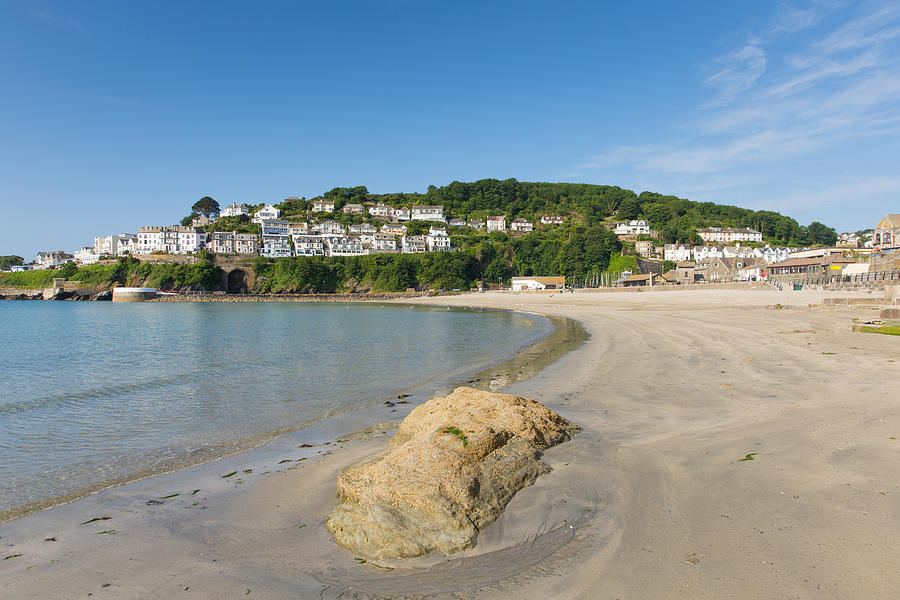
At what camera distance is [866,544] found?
3174 mm

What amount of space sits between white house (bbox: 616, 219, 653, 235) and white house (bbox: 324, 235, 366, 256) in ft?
260

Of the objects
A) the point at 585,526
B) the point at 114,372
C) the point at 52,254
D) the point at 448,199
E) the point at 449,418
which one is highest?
the point at 448,199

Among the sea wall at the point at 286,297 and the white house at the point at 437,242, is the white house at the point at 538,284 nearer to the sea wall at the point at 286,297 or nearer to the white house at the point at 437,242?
the sea wall at the point at 286,297

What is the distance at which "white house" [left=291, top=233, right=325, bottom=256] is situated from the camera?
133000mm

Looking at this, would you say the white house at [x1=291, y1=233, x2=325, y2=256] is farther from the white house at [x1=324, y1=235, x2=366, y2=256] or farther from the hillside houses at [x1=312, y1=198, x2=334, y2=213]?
the hillside houses at [x1=312, y1=198, x2=334, y2=213]

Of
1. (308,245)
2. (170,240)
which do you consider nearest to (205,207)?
(170,240)

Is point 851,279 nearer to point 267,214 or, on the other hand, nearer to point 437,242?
point 437,242

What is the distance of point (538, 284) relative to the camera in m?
105

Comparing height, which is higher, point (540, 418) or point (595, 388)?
point (540, 418)

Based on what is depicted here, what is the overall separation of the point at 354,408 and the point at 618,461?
583 cm

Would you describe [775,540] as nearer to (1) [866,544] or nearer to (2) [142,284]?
(1) [866,544]

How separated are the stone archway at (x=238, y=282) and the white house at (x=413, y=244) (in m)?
41.7

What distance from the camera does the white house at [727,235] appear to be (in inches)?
5842

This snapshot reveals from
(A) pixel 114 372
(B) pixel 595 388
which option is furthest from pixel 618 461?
(A) pixel 114 372
